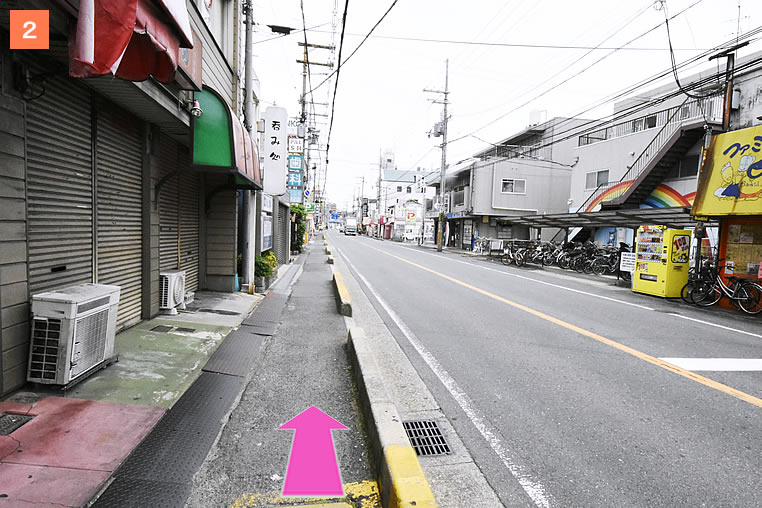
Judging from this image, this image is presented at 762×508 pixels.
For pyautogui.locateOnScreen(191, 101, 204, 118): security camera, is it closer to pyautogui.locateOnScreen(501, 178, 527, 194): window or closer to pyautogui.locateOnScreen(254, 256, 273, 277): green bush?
pyautogui.locateOnScreen(254, 256, 273, 277): green bush

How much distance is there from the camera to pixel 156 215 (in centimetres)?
688

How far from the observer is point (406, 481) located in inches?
105

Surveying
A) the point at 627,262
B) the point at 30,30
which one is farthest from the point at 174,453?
the point at 627,262

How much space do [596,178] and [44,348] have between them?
26.4m

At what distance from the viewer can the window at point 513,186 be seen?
3453 centimetres

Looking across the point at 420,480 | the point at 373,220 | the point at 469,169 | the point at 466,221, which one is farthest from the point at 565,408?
the point at 373,220

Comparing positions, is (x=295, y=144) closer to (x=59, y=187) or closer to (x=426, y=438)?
(x=59, y=187)

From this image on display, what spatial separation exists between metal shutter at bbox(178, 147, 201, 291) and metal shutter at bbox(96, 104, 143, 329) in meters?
1.96

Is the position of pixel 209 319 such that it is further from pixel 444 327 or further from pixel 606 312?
pixel 606 312

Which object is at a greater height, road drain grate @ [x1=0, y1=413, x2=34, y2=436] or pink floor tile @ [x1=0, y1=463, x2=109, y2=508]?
road drain grate @ [x1=0, y1=413, x2=34, y2=436]

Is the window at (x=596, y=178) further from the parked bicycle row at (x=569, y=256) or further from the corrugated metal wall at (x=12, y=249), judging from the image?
the corrugated metal wall at (x=12, y=249)

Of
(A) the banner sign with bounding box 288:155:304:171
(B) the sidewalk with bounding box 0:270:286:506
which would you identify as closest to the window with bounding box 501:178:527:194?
(A) the banner sign with bounding box 288:155:304:171

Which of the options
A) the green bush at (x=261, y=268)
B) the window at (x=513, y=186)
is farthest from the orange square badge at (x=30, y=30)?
the window at (x=513, y=186)

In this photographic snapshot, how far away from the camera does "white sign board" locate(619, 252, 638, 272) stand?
1500 centimetres
